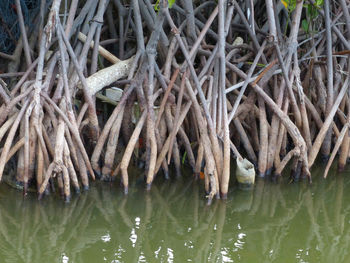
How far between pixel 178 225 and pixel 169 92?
4.67ft

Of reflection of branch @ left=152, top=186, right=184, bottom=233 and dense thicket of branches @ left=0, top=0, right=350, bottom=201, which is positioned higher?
dense thicket of branches @ left=0, top=0, right=350, bottom=201

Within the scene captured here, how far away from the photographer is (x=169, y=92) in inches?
253

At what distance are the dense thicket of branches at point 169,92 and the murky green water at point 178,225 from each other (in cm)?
19

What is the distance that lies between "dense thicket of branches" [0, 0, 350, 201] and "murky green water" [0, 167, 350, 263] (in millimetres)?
192

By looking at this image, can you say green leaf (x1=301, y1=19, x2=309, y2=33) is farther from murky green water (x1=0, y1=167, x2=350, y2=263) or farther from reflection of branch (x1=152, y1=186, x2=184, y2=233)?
reflection of branch (x1=152, y1=186, x2=184, y2=233)

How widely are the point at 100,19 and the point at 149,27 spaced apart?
642mm

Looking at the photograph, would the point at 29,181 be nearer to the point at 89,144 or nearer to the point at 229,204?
the point at 89,144

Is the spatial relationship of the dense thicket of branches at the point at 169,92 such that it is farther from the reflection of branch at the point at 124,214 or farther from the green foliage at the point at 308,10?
the reflection of branch at the point at 124,214

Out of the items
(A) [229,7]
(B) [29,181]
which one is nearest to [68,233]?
(B) [29,181]

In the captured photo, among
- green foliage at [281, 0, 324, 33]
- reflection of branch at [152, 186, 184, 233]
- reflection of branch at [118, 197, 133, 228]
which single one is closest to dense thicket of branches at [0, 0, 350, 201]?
A: green foliage at [281, 0, 324, 33]

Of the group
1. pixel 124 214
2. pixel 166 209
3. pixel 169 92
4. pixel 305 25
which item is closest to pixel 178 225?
pixel 166 209

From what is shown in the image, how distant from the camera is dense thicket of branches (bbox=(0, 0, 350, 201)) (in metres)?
5.87

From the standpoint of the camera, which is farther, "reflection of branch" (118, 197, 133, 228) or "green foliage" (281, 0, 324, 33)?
"green foliage" (281, 0, 324, 33)

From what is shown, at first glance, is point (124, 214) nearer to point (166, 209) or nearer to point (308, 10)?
point (166, 209)
